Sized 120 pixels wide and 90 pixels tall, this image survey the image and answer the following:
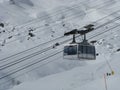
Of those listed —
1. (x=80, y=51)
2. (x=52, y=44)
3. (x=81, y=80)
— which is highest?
(x=80, y=51)

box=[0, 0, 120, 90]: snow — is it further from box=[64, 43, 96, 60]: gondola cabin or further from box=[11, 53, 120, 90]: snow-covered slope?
box=[64, 43, 96, 60]: gondola cabin

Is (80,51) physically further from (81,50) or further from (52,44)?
(52,44)

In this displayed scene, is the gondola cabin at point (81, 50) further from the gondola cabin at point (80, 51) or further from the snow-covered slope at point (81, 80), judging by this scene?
the snow-covered slope at point (81, 80)

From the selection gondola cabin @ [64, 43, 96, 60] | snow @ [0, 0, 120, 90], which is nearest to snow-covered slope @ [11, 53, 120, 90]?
snow @ [0, 0, 120, 90]

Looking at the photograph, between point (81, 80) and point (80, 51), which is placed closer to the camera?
point (80, 51)

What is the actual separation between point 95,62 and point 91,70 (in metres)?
1.85

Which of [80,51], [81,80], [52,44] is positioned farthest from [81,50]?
[52,44]

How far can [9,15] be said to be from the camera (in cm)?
5409

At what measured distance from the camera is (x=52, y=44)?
49.7m

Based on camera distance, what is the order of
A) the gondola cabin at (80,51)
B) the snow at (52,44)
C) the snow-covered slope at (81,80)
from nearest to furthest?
the gondola cabin at (80,51) → the snow-covered slope at (81,80) → the snow at (52,44)

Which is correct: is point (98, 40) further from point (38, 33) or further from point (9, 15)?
point (9, 15)

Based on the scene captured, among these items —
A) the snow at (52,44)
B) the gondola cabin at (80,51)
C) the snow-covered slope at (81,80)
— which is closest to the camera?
the gondola cabin at (80,51)

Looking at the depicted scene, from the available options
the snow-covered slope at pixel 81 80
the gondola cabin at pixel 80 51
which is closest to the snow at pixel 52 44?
the snow-covered slope at pixel 81 80

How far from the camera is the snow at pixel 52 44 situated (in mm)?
45125
